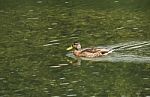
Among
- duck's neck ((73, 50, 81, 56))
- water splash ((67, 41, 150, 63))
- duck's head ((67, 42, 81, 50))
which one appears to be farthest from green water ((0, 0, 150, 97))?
duck's head ((67, 42, 81, 50))

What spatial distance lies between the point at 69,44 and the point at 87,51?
6.66 feet

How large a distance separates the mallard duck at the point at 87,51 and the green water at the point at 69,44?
285 millimetres

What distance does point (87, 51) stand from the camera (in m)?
24.7

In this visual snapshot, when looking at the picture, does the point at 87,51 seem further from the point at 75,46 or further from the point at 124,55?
the point at 124,55

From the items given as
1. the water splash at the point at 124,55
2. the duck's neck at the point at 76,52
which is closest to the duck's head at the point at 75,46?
the duck's neck at the point at 76,52

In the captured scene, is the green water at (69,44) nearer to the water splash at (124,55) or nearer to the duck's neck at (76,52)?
the water splash at (124,55)

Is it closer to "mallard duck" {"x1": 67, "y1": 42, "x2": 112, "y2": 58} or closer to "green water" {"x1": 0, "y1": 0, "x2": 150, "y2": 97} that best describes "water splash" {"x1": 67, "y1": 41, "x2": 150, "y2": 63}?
"green water" {"x1": 0, "y1": 0, "x2": 150, "y2": 97}

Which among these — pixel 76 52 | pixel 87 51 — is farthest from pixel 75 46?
pixel 87 51

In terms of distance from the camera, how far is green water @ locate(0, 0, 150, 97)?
20375mm

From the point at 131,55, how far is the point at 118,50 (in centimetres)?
124

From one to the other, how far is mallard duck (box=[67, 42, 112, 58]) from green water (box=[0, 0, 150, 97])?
285 mm

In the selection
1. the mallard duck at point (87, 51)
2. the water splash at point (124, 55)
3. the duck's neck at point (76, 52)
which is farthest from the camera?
the duck's neck at point (76, 52)

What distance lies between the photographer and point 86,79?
2123cm

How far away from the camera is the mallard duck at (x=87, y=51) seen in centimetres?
2452
